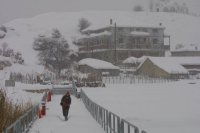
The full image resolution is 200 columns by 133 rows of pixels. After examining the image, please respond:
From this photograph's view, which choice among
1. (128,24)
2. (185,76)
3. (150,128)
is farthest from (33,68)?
(150,128)

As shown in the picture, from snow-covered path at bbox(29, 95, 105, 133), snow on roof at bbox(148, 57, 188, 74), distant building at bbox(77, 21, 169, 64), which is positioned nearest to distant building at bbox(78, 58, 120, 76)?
snow on roof at bbox(148, 57, 188, 74)

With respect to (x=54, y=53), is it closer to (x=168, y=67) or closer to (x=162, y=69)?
(x=162, y=69)

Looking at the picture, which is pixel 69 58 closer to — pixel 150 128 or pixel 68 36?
pixel 68 36

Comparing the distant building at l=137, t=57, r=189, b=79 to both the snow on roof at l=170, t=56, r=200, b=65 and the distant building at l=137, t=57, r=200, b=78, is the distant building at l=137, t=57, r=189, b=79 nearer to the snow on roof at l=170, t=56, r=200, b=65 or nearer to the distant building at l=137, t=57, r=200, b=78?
the distant building at l=137, t=57, r=200, b=78

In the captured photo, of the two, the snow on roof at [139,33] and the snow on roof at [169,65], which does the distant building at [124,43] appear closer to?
the snow on roof at [139,33]

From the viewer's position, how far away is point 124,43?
342 ft

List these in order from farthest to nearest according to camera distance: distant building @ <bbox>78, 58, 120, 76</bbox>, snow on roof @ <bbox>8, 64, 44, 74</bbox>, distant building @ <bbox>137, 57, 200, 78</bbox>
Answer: snow on roof @ <bbox>8, 64, 44, 74</bbox> < distant building @ <bbox>78, 58, 120, 76</bbox> < distant building @ <bbox>137, 57, 200, 78</bbox>

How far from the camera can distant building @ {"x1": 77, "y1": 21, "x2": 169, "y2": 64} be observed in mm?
101562

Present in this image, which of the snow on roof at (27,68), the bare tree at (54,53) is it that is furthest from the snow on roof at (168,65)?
the snow on roof at (27,68)

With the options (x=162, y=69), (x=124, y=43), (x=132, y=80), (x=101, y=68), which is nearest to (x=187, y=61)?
(x=162, y=69)

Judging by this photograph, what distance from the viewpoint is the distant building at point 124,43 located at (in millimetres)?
101562

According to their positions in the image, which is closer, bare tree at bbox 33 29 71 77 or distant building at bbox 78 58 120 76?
distant building at bbox 78 58 120 76

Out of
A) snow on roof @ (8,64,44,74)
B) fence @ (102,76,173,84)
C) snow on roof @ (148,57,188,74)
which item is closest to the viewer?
fence @ (102,76,173,84)

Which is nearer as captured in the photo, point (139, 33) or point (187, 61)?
point (187, 61)
